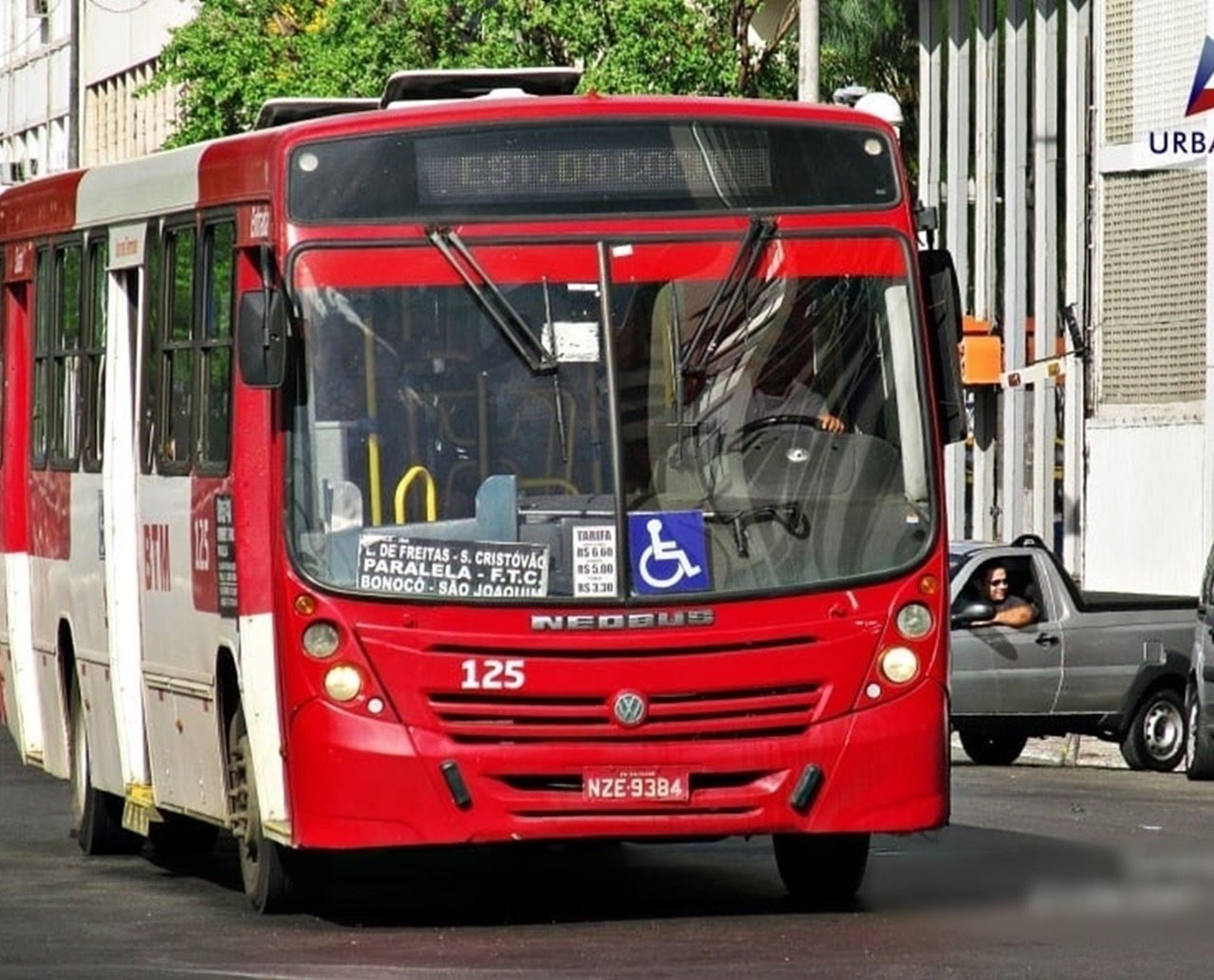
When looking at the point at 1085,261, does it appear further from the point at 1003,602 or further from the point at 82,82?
the point at 82,82

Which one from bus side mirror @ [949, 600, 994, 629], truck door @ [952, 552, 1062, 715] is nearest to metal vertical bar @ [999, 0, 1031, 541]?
truck door @ [952, 552, 1062, 715]

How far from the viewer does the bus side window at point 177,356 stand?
1447cm

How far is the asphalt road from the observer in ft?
39.3

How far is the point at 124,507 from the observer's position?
15.6 metres

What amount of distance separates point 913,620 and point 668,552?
35.9 inches

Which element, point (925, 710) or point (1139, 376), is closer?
point (925, 710)

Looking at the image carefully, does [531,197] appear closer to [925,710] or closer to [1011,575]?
[925,710]

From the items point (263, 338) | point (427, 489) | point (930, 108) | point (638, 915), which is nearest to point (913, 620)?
point (638, 915)

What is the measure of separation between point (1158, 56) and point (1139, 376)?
302 cm

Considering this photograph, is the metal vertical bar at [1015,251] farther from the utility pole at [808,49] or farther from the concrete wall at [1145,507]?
the utility pole at [808,49]

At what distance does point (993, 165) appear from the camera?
39688 millimetres

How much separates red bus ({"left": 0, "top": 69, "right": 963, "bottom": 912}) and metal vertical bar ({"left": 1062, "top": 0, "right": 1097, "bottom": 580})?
77.4ft

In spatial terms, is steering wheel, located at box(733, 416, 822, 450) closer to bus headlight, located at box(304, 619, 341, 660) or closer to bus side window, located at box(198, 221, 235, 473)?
bus headlight, located at box(304, 619, 341, 660)

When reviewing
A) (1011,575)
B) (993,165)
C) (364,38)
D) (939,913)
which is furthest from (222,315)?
(993,165)
